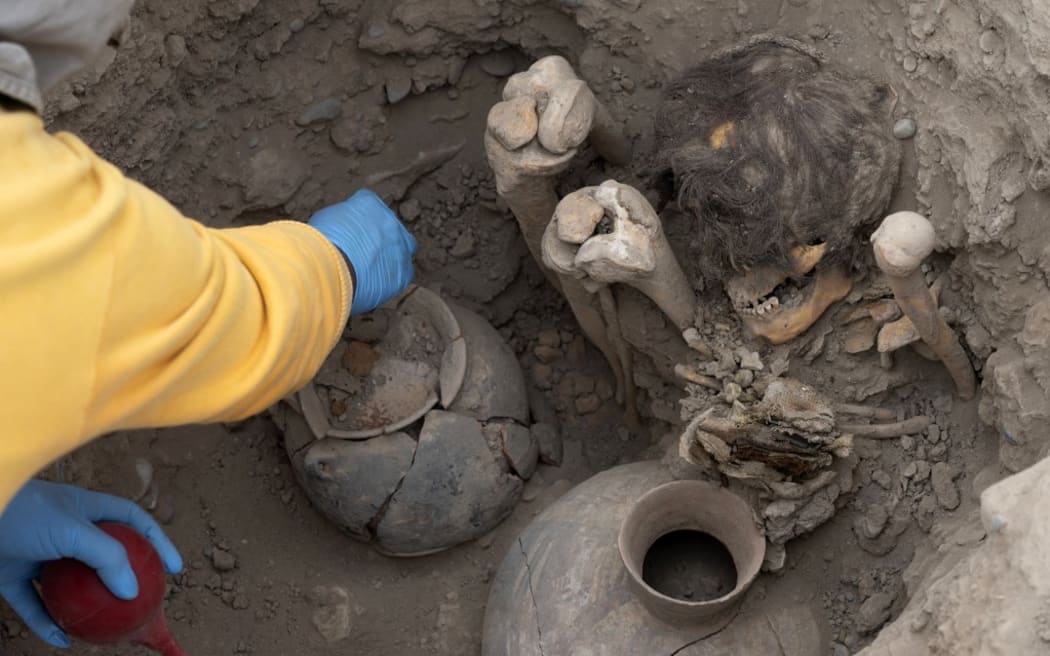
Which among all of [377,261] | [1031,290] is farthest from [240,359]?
[1031,290]

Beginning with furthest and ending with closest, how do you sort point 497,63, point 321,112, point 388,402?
point 497,63
point 321,112
point 388,402

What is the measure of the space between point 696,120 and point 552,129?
0.38 meters

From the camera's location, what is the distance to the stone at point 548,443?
338 centimetres

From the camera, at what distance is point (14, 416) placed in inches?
53.6

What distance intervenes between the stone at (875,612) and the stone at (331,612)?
168 centimetres

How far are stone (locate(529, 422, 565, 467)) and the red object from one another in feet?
4.83

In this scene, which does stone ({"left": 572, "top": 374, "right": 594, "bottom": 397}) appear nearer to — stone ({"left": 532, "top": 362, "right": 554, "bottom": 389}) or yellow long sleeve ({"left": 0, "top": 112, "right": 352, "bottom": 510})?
stone ({"left": 532, "top": 362, "right": 554, "bottom": 389})

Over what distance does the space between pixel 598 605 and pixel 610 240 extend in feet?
3.02

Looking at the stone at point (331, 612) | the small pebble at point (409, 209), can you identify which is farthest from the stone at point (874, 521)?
the small pebble at point (409, 209)

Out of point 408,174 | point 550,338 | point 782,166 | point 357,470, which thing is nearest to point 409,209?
point 408,174

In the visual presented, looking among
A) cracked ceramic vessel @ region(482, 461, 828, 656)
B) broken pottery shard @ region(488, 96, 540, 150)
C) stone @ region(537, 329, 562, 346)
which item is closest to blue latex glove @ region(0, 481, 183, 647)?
cracked ceramic vessel @ region(482, 461, 828, 656)

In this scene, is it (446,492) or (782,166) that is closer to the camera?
(782,166)

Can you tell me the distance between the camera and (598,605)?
240 centimetres

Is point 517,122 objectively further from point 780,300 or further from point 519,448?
point 519,448
